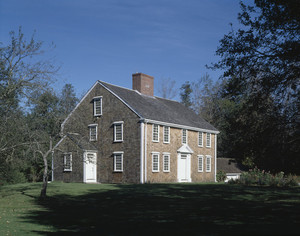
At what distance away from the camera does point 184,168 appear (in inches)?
1495

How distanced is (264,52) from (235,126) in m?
4.83

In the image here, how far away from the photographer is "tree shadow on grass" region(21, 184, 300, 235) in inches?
436

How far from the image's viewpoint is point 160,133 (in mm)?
34625

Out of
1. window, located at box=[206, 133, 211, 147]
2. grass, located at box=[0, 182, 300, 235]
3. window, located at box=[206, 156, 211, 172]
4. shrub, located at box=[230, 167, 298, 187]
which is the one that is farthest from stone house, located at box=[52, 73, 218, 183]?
grass, located at box=[0, 182, 300, 235]

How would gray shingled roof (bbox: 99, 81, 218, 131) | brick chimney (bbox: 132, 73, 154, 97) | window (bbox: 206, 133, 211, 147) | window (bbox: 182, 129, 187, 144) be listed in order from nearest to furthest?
gray shingled roof (bbox: 99, 81, 218, 131), window (bbox: 182, 129, 187, 144), brick chimney (bbox: 132, 73, 154, 97), window (bbox: 206, 133, 211, 147)

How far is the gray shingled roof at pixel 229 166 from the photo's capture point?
149 ft

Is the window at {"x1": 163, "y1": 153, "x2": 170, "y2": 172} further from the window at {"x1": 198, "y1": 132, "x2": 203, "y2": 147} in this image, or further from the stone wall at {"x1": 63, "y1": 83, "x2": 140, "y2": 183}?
the window at {"x1": 198, "y1": 132, "x2": 203, "y2": 147}

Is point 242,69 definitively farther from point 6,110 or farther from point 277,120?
point 6,110

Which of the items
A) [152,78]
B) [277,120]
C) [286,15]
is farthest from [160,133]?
[286,15]

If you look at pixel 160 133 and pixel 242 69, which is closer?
pixel 242 69

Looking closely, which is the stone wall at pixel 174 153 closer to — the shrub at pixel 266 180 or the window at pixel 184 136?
the window at pixel 184 136

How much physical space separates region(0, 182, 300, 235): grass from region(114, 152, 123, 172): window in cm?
1169

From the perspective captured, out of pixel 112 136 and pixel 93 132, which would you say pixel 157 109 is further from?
pixel 93 132

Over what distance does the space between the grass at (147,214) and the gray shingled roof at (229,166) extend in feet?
80.6
